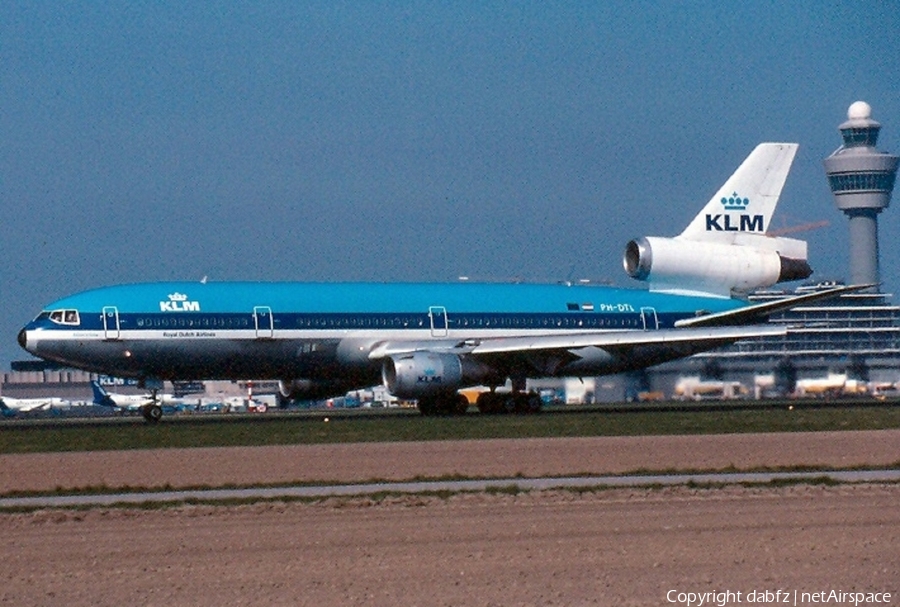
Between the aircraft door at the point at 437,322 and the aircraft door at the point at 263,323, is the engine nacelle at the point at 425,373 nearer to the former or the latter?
the aircraft door at the point at 437,322

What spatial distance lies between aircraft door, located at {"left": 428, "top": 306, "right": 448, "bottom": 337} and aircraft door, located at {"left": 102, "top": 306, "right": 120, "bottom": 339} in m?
10.6

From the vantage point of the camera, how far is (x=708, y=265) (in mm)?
59938

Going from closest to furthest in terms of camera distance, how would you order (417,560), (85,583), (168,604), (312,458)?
1. (168,604)
2. (85,583)
3. (417,560)
4. (312,458)

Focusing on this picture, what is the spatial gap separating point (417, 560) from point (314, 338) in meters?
34.1

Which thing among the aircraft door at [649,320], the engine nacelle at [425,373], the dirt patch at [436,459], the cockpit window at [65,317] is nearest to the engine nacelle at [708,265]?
the aircraft door at [649,320]

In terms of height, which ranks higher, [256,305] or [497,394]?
[256,305]

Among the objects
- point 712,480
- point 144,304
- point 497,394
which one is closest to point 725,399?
point 497,394

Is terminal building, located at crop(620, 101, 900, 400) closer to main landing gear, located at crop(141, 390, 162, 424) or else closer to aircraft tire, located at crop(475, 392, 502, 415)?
aircraft tire, located at crop(475, 392, 502, 415)

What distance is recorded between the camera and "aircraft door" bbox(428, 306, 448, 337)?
181 ft

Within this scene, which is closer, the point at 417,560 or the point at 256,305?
the point at 417,560

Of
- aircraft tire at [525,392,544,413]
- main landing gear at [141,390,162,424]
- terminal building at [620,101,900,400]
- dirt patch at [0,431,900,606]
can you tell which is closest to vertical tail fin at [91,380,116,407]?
terminal building at [620,101,900,400]

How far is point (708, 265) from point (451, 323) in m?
10.6

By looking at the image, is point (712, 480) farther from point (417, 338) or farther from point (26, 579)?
point (417, 338)

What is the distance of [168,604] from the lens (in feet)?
53.5
